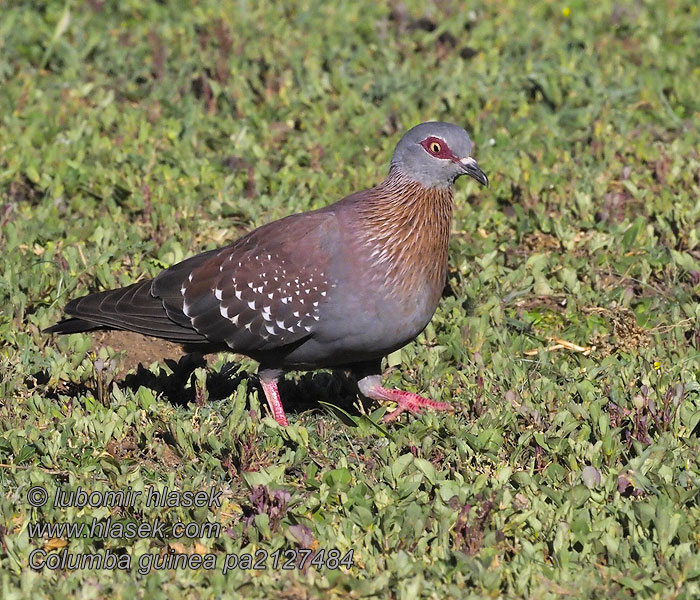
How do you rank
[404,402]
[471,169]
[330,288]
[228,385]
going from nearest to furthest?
[330,288] → [471,169] → [404,402] → [228,385]

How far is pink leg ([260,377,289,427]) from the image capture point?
6488mm

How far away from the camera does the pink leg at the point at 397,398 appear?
6.44 m

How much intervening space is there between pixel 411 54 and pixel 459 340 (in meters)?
4.48

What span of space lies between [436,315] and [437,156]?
153cm

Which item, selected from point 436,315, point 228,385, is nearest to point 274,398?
point 228,385

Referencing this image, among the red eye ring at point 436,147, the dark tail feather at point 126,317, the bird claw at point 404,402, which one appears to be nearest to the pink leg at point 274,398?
the dark tail feather at point 126,317

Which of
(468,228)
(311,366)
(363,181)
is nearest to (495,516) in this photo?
(311,366)

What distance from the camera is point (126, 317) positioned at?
668 cm

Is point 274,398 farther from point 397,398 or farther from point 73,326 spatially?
point 73,326

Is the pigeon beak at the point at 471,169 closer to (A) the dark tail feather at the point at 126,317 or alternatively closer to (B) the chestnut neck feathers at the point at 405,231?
(B) the chestnut neck feathers at the point at 405,231

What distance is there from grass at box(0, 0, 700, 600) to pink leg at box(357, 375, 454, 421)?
0.14m

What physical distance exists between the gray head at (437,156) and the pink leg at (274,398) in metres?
1.42

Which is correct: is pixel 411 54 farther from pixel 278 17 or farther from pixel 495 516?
pixel 495 516

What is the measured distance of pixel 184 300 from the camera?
21.7 ft
